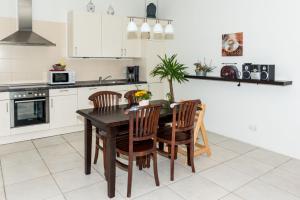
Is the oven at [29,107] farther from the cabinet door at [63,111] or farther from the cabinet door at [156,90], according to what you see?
the cabinet door at [156,90]

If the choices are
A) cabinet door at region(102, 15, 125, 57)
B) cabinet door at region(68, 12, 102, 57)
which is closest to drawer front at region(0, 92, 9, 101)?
cabinet door at region(68, 12, 102, 57)

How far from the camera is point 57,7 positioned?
483cm

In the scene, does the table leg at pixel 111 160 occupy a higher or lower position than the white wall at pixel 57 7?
lower

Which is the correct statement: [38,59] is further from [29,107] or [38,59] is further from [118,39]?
[118,39]

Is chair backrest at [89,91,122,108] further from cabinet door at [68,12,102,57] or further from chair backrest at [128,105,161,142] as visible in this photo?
cabinet door at [68,12,102,57]

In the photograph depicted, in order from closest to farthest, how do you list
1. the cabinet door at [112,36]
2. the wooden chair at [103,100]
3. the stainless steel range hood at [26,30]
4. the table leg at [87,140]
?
the table leg at [87,140]
the wooden chair at [103,100]
the stainless steel range hood at [26,30]
the cabinet door at [112,36]

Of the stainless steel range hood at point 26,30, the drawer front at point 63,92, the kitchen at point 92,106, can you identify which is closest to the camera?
the kitchen at point 92,106

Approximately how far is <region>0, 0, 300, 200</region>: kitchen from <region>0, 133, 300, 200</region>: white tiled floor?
0.01m

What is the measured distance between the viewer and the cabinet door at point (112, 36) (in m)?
5.05

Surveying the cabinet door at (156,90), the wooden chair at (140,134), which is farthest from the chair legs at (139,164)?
the cabinet door at (156,90)

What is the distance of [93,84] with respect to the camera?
15.9ft

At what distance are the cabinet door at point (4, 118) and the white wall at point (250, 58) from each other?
133 inches

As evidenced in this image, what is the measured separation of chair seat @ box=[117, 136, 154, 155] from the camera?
2665 mm

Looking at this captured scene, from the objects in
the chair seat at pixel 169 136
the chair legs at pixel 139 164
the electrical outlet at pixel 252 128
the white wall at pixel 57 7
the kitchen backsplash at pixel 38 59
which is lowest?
the chair legs at pixel 139 164
